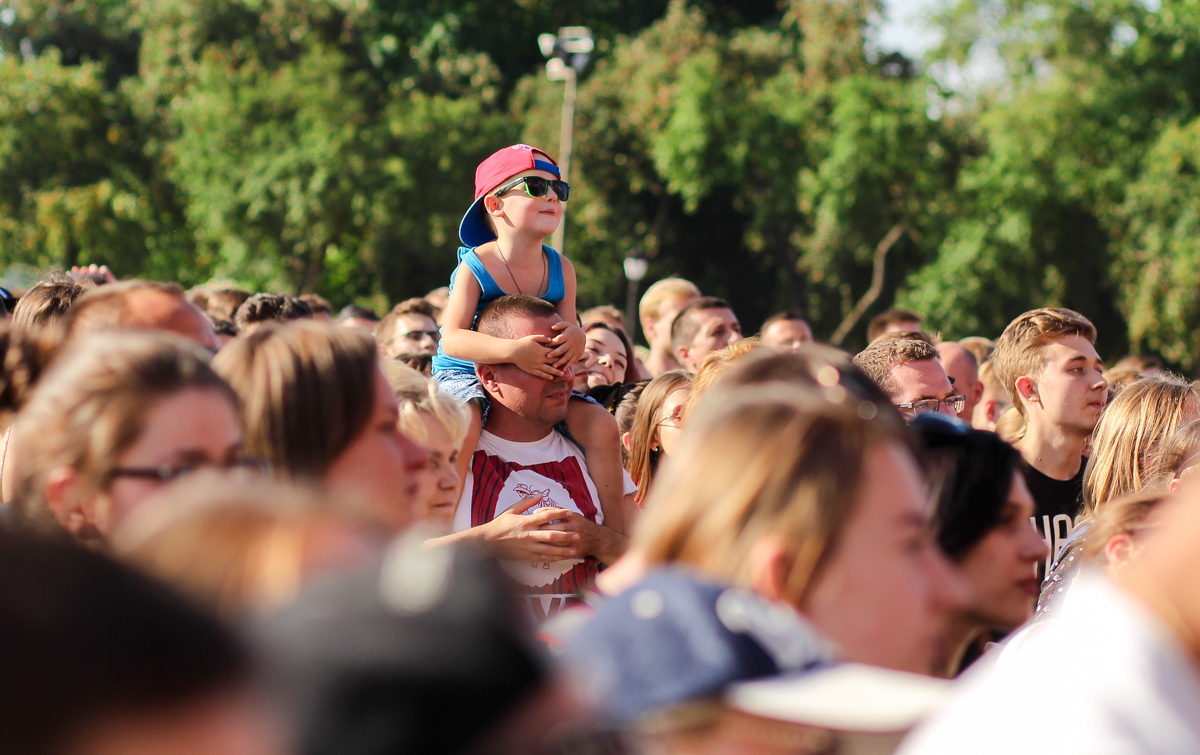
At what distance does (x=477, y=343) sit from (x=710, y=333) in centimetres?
302

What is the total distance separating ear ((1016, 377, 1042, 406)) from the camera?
5.17 meters

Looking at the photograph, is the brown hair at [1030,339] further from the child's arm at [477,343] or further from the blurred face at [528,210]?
the child's arm at [477,343]

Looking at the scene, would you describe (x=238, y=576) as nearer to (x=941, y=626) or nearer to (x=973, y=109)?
(x=941, y=626)

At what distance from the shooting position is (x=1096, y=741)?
1108mm

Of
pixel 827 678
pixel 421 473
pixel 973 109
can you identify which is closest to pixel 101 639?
pixel 827 678

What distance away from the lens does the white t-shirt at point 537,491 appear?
13.0 feet

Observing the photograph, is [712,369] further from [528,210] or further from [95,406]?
[95,406]

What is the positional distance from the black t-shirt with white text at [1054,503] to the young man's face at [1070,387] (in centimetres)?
27

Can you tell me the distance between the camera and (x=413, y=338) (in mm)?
7293

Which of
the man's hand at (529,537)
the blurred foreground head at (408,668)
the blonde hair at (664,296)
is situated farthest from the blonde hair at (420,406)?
the blonde hair at (664,296)

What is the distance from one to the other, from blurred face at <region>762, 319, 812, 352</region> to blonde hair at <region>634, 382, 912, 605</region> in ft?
18.4

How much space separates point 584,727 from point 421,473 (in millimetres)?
1515

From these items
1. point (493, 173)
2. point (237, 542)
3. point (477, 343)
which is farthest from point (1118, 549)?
point (493, 173)

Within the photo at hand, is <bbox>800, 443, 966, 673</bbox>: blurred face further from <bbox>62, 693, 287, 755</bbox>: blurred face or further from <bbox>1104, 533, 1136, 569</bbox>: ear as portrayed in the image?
<bbox>1104, 533, 1136, 569</bbox>: ear
